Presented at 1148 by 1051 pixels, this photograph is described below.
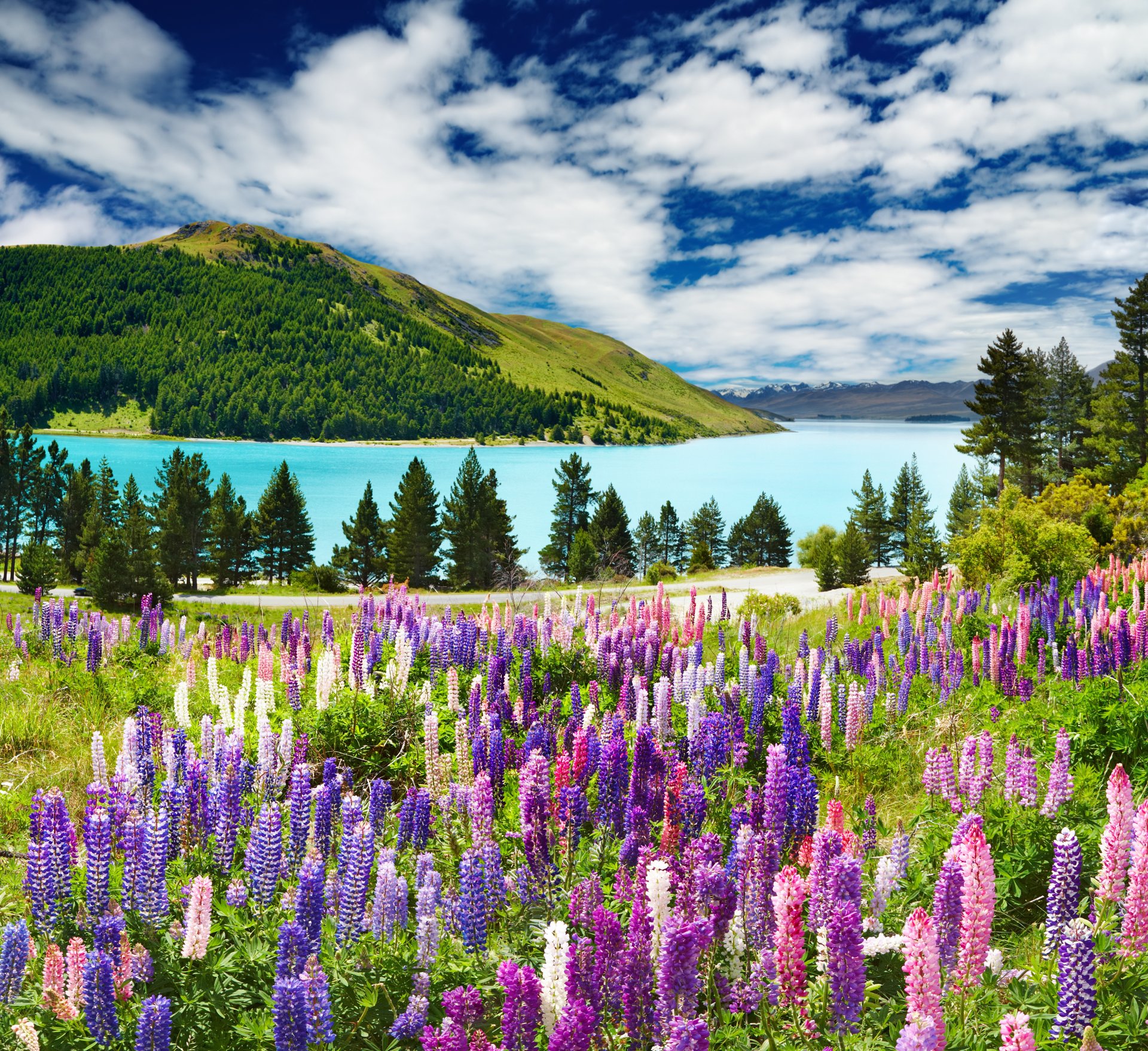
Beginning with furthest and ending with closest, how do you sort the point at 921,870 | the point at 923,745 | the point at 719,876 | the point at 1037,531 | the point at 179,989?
the point at 1037,531
the point at 923,745
the point at 921,870
the point at 179,989
the point at 719,876

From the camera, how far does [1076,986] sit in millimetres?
2688

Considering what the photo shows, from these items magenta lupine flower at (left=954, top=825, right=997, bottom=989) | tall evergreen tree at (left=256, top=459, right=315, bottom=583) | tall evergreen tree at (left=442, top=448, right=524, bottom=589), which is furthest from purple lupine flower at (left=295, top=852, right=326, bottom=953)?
tall evergreen tree at (left=256, top=459, right=315, bottom=583)

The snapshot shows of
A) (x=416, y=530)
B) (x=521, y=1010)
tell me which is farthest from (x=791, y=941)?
(x=416, y=530)

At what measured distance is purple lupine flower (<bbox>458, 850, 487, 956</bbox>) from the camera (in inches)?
139

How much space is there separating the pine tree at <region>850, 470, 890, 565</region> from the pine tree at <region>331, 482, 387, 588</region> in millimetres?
57067

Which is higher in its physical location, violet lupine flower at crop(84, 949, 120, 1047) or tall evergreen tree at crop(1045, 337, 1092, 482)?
tall evergreen tree at crop(1045, 337, 1092, 482)

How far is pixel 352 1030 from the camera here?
10.9 ft

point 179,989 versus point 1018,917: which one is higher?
point 179,989

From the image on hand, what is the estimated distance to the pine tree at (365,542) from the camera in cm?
7538

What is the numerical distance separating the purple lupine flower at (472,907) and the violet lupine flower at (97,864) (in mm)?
1908

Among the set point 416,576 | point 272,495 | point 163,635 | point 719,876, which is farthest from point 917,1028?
point 272,495

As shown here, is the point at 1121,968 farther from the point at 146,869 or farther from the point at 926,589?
the point at 926,589

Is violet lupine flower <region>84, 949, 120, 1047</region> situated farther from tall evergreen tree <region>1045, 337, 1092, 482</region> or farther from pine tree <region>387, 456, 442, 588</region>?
tall evergreen tree <region>1045, 337, 1092, 482</region>

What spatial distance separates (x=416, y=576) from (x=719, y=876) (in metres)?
68.5
